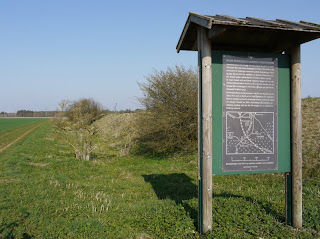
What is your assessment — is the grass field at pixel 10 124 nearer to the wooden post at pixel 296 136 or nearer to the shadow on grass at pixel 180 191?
the shadow on grass at pixel 180 191

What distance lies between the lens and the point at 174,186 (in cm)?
851

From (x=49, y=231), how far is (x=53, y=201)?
1.92 meters

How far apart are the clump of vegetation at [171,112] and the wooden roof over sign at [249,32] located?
860 cm

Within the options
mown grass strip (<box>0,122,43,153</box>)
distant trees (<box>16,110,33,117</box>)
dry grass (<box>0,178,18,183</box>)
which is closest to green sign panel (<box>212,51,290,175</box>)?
dry grass (<box>0,178,18,183</box>)

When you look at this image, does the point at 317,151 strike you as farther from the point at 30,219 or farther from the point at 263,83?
the point at 30,219

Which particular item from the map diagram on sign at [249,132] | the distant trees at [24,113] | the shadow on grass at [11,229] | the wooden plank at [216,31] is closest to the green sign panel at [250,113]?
the map diagram on sign at [249,132]

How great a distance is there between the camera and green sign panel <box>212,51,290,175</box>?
451cm

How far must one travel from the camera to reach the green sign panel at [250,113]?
178 inches

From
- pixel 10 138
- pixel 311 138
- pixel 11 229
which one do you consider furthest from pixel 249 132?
pixel 10 138

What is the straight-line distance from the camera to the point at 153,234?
14.3 feet

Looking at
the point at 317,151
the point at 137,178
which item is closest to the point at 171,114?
the point at 137,178

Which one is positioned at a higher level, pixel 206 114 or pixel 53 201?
pixel 206 114

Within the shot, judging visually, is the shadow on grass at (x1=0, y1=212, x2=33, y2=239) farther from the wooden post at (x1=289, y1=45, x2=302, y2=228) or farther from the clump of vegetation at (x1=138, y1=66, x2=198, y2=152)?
the clump of vegetation at (x1=138, y1=66, x2=198, y2=152)

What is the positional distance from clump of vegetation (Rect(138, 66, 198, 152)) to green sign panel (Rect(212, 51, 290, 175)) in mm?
9294
